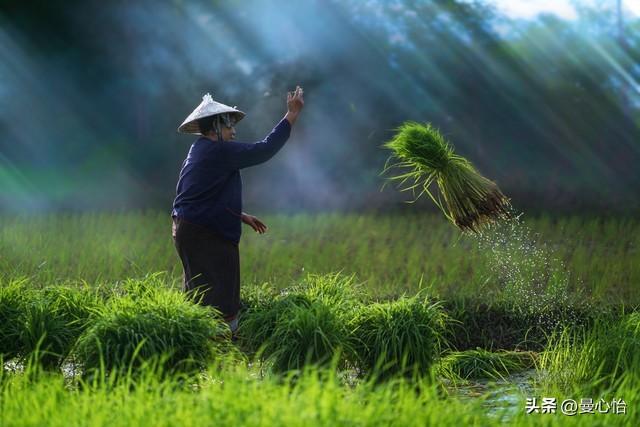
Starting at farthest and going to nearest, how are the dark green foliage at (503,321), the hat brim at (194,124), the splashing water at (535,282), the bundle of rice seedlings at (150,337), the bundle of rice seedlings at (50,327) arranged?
the splashing water at (535,282)
the dark green foliage at (503,321)
the hat brim at (194,124)
the bundle of rice seedlings at (50,327)
the bundle of rice seedlings at (150,337)

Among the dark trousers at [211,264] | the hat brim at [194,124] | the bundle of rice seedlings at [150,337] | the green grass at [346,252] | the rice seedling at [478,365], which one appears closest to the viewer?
the bundle of rice seedlings at [150,337]

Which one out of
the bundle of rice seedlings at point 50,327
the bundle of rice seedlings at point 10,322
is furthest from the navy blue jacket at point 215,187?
the bundle of rice seedlings at point 10,322

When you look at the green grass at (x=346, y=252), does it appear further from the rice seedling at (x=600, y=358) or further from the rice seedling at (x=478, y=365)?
the rice seedling at (x=600, y=358)

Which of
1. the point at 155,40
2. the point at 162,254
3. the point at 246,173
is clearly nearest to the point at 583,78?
the point at 246,173

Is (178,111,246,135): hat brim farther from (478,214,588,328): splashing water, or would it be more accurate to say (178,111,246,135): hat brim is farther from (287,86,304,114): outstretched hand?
(478,214,588,328): splashing water

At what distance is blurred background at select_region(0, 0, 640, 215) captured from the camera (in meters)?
13.1

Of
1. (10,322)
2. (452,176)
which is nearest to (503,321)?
(452,176)

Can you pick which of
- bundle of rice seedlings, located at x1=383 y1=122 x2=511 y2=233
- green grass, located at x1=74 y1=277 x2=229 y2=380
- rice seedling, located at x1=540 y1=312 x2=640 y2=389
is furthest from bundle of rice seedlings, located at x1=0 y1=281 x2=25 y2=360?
rice seedling, located at x1=540 y1=312 x2=640 y2=389

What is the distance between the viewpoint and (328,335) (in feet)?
13.0

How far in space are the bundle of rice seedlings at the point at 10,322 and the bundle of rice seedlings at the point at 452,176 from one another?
6.63ft

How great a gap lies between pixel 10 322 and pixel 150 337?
3.42 feet

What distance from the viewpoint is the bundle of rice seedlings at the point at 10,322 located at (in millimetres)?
4301

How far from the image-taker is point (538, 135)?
1388 cm

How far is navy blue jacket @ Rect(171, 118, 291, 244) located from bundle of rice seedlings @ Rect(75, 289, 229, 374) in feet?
3.50
